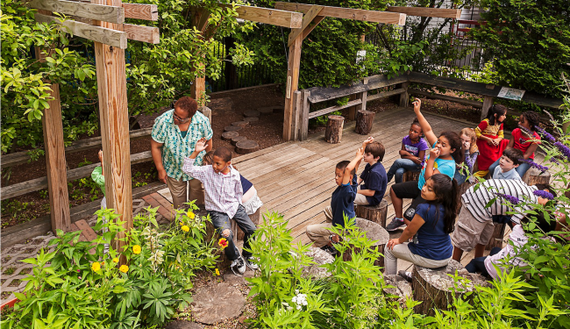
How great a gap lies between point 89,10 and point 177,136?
1.63 meters

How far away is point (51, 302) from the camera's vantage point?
2.71 meters

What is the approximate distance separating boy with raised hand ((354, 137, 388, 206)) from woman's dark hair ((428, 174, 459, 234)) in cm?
125

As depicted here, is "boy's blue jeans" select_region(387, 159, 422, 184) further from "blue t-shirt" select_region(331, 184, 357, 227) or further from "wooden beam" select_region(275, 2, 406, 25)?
"wooden beam" select_region(275, 2, 406, 25)

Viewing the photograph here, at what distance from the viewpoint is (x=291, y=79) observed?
7996mm

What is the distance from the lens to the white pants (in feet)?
12.4

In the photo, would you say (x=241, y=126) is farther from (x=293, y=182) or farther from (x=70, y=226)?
(x=70, y=226)

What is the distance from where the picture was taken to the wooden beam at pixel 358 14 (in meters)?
6.42

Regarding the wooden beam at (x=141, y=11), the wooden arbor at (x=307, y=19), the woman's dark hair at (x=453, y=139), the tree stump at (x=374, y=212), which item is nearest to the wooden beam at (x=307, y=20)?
the wooden arbor at (x=307, y=19)

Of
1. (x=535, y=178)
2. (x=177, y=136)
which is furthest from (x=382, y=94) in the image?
(x=177, y=136)

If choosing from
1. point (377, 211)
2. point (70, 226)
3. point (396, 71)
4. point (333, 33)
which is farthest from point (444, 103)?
point (70, 226)

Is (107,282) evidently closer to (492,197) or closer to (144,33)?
(144,33)

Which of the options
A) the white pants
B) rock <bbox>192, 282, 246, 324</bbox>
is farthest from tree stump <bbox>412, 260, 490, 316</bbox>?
rock <bbox>192, 282, 246, 324</bbox>

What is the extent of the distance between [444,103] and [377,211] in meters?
7.77

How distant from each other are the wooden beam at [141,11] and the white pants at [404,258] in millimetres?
2962
